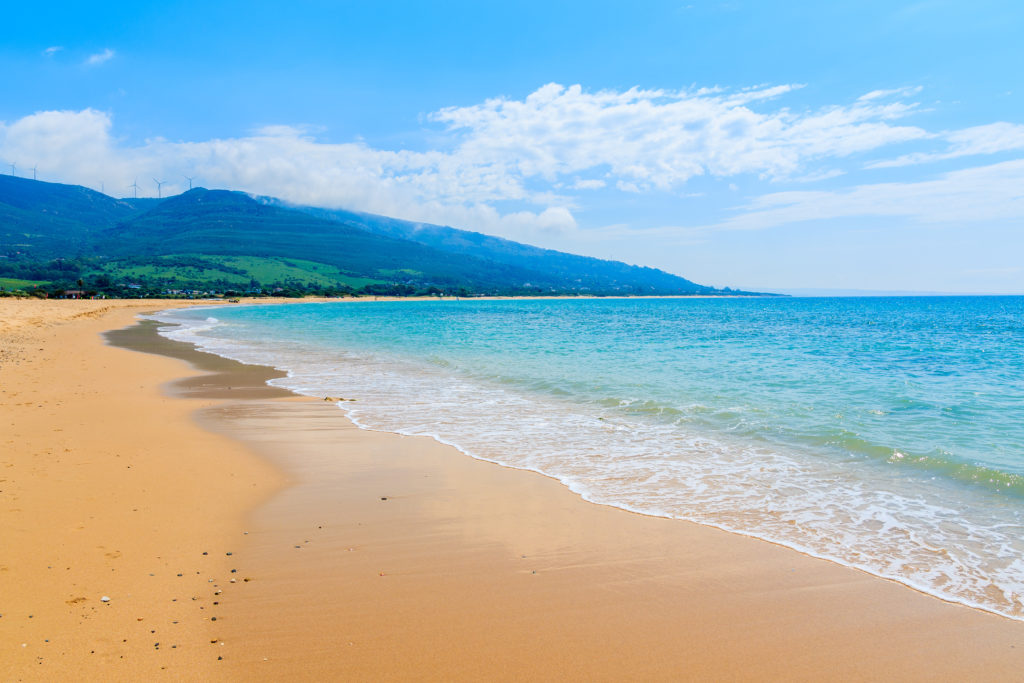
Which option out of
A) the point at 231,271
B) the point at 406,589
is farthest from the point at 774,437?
the point at 231,271

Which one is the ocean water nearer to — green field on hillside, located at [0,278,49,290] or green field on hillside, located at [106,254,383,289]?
green field on hillside, located at [0,278,49,290]

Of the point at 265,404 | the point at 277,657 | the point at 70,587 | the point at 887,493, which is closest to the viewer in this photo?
the point at 277,657

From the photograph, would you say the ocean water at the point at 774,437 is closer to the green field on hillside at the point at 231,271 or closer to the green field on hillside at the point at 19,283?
the green field on hillside at the point at 19,283

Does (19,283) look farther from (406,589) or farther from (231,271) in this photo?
(406,589)

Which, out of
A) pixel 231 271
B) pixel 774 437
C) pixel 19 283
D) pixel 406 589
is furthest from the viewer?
pixel 231 271

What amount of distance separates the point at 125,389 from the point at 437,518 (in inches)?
533

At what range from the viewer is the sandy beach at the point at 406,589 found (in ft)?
13.5

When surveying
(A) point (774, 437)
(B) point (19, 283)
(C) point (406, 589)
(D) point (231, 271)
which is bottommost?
(C) point (406, 589)

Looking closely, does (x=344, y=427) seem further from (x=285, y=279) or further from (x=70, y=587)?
(x=285, y=279)

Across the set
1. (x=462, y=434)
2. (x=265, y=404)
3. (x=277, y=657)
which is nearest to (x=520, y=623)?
(x=277, y=657)

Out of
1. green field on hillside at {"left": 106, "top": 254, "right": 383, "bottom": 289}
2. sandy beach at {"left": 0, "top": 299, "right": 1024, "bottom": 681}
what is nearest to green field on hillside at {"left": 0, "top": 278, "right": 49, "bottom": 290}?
green field on hillside at {"left": 106, "top": 254, "right": 383, "bottom": 289}

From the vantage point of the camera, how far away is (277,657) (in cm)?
411

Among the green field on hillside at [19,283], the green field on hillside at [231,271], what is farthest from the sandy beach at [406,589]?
the green field on hillside at [231,271]

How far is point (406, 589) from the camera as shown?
5180mm
